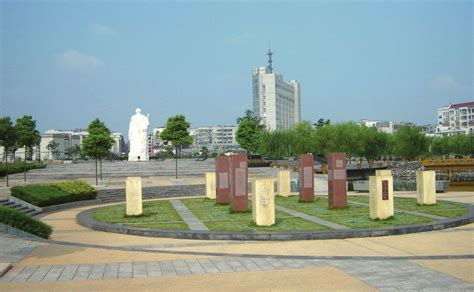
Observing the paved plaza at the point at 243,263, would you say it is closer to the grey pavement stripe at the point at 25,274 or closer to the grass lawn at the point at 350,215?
the grey pavement stripe at the point at 25,274

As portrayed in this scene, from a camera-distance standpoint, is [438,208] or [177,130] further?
[177,130]

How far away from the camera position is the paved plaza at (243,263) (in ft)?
25.7

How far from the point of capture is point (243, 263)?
9398 millimetres

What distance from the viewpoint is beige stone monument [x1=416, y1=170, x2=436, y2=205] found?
18578mm

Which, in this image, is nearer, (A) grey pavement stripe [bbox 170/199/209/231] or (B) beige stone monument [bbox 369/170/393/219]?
(A) grey pavement stripe [bbox 170/199/209/231]

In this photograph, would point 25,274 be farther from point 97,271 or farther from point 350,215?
point 350,215

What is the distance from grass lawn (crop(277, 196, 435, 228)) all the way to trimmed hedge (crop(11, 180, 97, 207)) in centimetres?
931

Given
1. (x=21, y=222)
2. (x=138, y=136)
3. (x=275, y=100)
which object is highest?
(x=275, y=100)

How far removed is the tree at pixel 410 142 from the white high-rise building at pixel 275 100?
79835mm

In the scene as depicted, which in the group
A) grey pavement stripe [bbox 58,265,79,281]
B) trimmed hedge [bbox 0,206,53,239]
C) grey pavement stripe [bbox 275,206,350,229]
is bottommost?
grey pavement stripe [bbox 275,206,350,229]

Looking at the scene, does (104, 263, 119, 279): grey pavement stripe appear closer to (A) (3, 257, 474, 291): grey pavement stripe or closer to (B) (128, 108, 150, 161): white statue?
(A) (3, 257, 474, 291): grey pavement stripe

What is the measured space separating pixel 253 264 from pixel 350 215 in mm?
8076

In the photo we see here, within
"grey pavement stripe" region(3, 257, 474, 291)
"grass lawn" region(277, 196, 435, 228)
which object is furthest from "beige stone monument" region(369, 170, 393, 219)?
"grey pavement stripe" region(3, 257, 474, 291)

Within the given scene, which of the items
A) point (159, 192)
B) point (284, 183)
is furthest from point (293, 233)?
point (159, 192)
